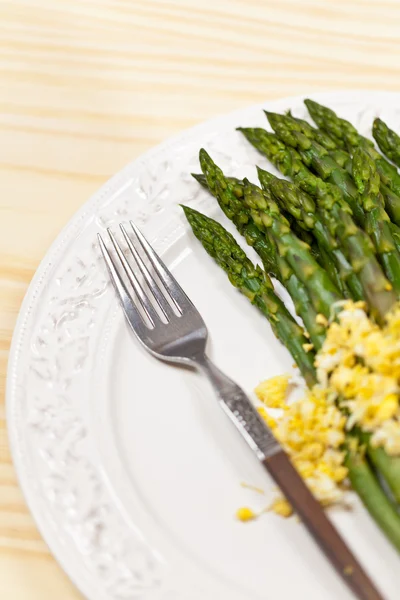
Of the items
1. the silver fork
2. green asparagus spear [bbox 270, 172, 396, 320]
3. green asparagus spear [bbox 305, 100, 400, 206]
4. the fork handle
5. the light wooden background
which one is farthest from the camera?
the light wooden background

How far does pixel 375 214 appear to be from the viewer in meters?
2.25

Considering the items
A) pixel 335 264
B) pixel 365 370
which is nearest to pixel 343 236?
pixel 335 264

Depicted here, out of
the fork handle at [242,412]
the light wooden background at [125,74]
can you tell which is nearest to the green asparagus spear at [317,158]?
the light wooden background at [125,74]

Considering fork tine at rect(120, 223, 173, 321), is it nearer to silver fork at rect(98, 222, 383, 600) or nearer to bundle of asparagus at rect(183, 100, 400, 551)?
silver fork at rect(98, 222, 383, 600)

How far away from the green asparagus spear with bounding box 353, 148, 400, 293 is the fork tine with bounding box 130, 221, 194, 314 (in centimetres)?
67

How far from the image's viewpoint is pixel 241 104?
125 inches

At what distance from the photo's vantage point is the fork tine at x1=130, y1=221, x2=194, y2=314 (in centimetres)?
231

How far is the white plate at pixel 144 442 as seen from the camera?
1.76 m

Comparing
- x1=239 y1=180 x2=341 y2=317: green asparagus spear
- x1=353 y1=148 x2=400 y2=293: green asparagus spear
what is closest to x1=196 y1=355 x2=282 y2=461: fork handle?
x1=239 y1=180 x2=341 y2=317: green asparagus spear

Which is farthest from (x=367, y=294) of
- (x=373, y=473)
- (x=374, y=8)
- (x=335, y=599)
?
(x=374, y=8)

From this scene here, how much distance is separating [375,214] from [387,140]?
0.58m

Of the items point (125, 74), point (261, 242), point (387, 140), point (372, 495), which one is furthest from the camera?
point (125, 74)

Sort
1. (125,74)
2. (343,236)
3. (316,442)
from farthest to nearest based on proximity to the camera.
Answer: (125,74), (343,236), (316,442)

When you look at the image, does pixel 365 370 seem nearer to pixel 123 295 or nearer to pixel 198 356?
pixel 198 356
